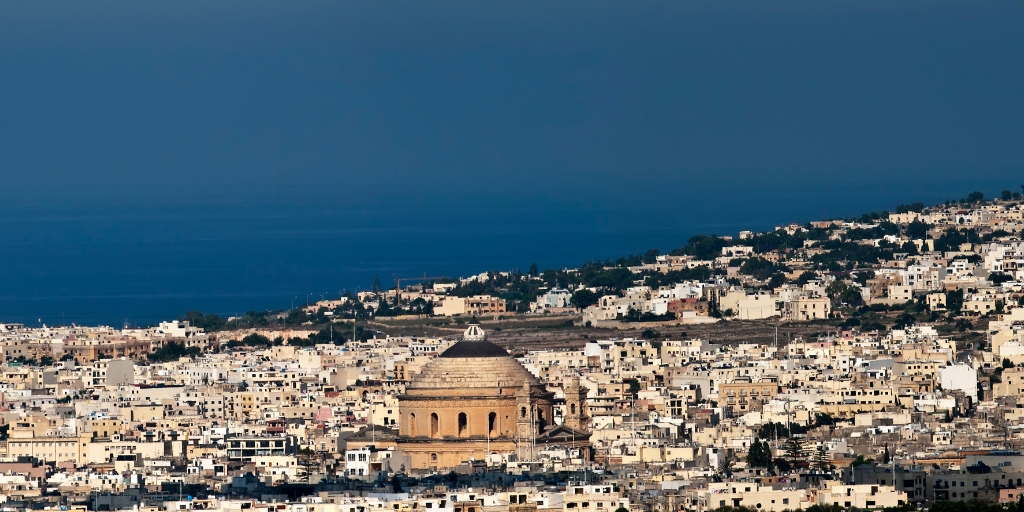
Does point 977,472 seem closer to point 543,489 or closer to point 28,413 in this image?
point 543,489

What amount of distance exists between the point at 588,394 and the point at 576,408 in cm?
1095

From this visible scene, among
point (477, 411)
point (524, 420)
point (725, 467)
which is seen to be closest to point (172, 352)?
point (477, 411)

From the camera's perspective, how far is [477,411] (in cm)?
8144

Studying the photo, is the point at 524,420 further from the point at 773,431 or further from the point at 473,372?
the point at 773,431

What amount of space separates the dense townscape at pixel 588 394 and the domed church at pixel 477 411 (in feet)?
0.22

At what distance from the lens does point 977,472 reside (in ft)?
218

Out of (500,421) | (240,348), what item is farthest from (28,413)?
(240,348)

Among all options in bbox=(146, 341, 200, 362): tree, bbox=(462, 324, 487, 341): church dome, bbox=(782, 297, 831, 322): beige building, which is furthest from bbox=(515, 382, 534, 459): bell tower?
bbox=(782, 297, 831, 322): beige building

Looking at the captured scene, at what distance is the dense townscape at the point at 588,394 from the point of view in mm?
66375

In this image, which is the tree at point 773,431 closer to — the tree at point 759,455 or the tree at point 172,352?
the tree at point 759,455

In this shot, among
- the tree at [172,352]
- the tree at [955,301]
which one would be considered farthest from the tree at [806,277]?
the tree at [172,352]

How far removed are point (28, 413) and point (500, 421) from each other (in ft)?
49.6

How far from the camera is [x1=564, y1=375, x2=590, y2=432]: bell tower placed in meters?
82.2

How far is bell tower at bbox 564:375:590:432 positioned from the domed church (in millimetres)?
20
